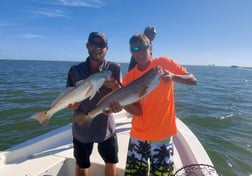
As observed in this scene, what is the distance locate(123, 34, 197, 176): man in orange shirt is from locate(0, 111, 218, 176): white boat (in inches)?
20.7

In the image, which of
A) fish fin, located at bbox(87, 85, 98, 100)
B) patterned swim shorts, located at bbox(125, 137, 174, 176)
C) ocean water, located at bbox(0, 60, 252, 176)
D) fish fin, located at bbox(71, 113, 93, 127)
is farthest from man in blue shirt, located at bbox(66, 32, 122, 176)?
ocean water, located at bbox(0, 60, 252, 176)

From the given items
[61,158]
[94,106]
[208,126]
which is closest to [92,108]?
[94,106]

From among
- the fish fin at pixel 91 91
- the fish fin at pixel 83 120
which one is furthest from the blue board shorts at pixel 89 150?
the fish fin at pixel 91 91

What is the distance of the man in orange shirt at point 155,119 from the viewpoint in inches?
114

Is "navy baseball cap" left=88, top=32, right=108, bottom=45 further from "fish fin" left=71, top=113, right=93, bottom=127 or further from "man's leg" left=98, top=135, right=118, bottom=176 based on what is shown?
"man's leg" left=98, top=135, right=118, bottom=176

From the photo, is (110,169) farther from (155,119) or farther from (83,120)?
(155,119)

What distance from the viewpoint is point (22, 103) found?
1480 cm

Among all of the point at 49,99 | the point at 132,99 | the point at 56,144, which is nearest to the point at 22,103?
the point at 49,99

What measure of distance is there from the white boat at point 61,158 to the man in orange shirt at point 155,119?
53cm

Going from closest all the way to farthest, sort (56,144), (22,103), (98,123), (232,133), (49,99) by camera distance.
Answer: (98,123) < (56,144) < (232,133) < (22,103) < (49,99)

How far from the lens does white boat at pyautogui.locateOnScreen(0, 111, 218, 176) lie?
3.62 metres

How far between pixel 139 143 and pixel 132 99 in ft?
1.86

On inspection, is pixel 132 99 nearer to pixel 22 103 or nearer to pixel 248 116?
pixel 248 116

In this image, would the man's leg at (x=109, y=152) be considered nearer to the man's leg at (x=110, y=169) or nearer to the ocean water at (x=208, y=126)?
the man's leg at (x=110, y=169)
